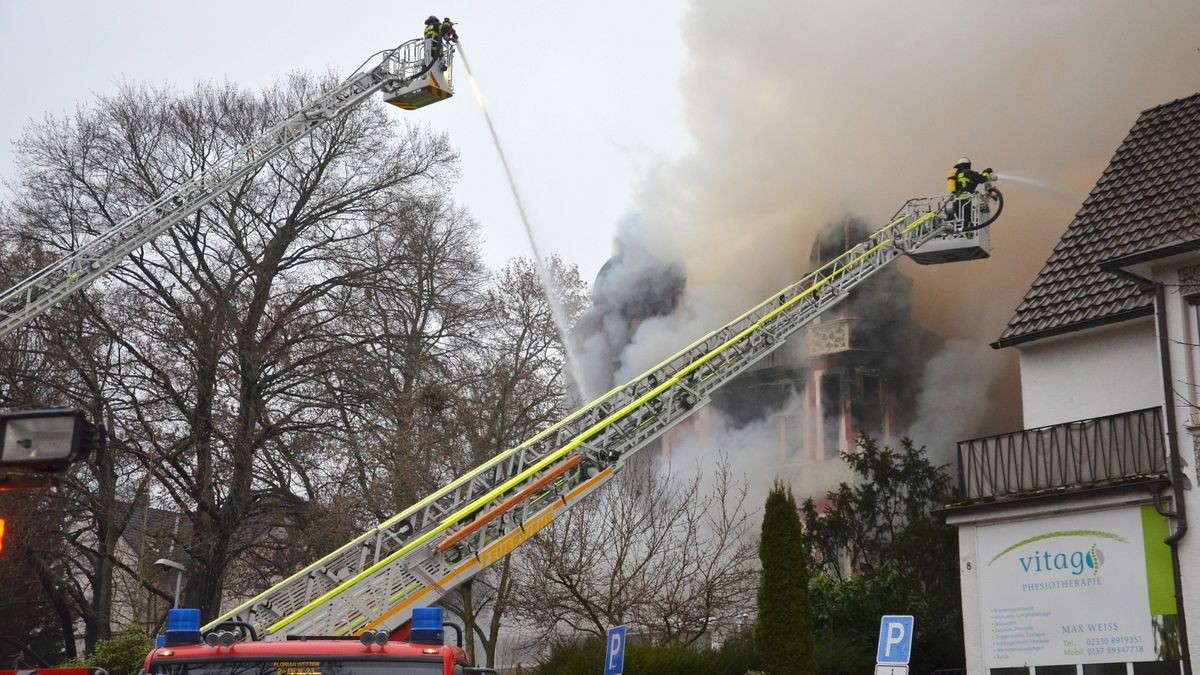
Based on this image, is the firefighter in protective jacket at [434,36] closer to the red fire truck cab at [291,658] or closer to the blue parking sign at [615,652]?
the blue parking sign at [615,652]

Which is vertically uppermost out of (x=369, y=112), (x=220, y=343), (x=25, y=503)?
(x=369, y=112)

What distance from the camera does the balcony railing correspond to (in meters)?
17.5

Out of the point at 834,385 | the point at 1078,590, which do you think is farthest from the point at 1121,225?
the point at 834,385

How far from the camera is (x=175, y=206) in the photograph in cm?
2278

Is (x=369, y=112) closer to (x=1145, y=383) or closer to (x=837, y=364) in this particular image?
(x=837, y=364)

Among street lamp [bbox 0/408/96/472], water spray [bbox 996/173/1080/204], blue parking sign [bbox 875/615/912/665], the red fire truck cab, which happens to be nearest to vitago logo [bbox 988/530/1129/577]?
blue parking sign [bbox 875/615/912/665]

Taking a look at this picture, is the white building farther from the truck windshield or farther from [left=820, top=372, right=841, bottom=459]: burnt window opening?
[left=820, top=372, right=841, bottom=459]: burnt window opening

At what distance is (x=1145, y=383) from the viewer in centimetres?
1908

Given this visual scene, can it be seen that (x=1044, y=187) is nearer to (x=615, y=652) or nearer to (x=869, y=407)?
(x=869, y=407)

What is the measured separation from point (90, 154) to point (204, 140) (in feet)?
7.82

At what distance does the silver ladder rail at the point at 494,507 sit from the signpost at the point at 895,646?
4.28 metres

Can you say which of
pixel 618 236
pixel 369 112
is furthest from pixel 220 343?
pixel 618 236

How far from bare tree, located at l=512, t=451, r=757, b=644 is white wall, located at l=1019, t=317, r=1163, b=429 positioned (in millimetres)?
7103

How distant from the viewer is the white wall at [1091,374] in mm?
19094
